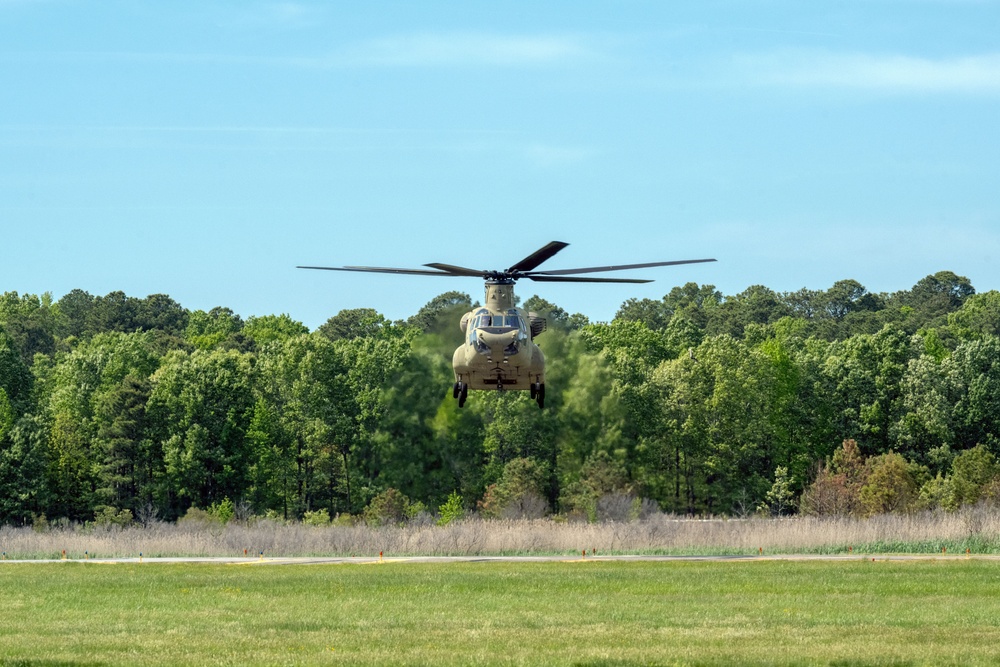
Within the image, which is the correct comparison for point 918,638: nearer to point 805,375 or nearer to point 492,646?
point 492,646

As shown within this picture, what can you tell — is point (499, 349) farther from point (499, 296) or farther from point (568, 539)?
point (568, 539)

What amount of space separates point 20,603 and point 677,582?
746 inches

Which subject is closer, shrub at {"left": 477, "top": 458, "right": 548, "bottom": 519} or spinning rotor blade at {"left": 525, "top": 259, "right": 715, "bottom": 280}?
spinning rotor blade at {"left": 525, "top": 259, "right": 715, "bottom": 280}

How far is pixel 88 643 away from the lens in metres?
32.6

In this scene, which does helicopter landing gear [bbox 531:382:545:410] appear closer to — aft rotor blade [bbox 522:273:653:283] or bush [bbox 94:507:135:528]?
aft rotor blade [bbox 522:273:653:283]

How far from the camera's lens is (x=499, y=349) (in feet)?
151

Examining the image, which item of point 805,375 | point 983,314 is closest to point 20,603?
point 805,375

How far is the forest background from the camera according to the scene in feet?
299

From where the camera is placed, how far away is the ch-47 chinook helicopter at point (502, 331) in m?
46.1

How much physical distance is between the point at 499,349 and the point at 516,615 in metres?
11.0

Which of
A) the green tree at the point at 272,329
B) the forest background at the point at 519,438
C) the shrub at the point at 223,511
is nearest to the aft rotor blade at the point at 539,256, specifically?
the forest background at the point at 519,438

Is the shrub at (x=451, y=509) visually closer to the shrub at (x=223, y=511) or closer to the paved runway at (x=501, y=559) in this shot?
the shrub at (x=223, y=511)

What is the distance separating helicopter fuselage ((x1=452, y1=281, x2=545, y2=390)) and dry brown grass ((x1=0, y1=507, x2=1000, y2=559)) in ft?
50.6

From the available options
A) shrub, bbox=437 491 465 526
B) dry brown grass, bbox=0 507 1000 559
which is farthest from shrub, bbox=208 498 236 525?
dry brown grass, bbox=0 507 1000 559
